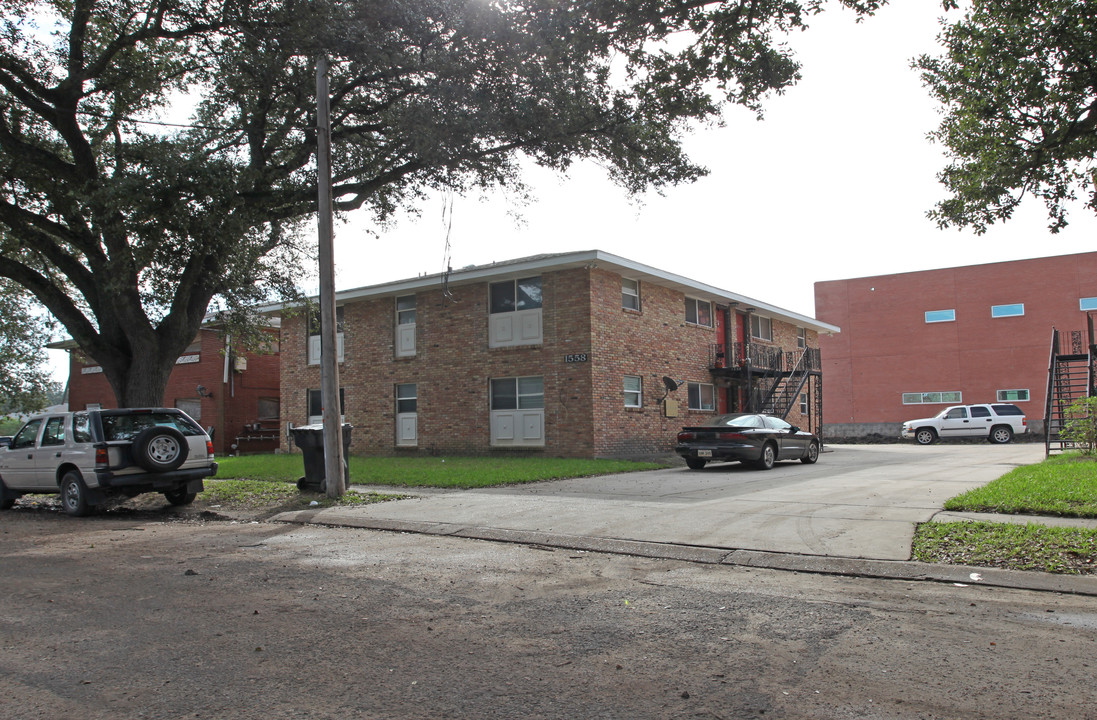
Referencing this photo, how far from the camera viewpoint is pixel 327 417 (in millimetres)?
11883

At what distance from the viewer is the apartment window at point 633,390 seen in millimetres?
21625

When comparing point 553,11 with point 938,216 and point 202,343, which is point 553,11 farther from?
point 202,343

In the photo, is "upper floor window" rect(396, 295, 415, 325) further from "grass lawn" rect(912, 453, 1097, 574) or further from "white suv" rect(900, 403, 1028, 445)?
"white suv" rect(900, 403, 1028, 445)

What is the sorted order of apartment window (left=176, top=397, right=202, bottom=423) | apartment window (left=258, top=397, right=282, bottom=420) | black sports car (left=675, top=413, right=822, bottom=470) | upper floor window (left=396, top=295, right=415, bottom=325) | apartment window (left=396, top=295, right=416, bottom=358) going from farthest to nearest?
apartment window (left=258, top=397, right=282, bottom=420) → apartment window (left=176, top=397, right=202, bottom=423) → upper floor window (left=396, top=295, right=415, bottom=325) → apartment window (left=396, top=295, right=416, bottom=358) → black sports car (left=675, top=413, right=822, bottom=470)

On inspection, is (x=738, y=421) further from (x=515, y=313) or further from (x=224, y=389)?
(x=224, y=389)

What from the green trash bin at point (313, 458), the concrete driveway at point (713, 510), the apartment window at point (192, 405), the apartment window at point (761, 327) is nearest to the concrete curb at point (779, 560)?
the concrete driveway at point (713, 510)

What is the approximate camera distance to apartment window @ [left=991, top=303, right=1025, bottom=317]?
124ft

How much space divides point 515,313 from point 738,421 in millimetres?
7352

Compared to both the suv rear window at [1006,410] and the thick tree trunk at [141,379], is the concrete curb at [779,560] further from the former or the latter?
the suv rear window at [1006,410]

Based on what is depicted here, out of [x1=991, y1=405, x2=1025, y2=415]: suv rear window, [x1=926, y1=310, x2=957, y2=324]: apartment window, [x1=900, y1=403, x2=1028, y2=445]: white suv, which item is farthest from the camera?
[x1=926, y1=310, x2=957, y2=324]: apartment window

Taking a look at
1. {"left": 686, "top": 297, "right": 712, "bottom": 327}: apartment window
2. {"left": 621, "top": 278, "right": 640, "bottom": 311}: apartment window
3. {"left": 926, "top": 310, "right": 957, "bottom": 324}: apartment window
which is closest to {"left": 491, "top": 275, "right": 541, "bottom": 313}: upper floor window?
{"left": 621, "top": 278, "right": 640, "bottom": 311}: apartment window

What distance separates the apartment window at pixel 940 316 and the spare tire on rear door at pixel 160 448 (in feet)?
124

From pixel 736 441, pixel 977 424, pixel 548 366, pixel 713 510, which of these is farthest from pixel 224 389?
pixel 977 424

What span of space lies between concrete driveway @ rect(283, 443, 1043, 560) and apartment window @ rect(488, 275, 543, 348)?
7228 mm
